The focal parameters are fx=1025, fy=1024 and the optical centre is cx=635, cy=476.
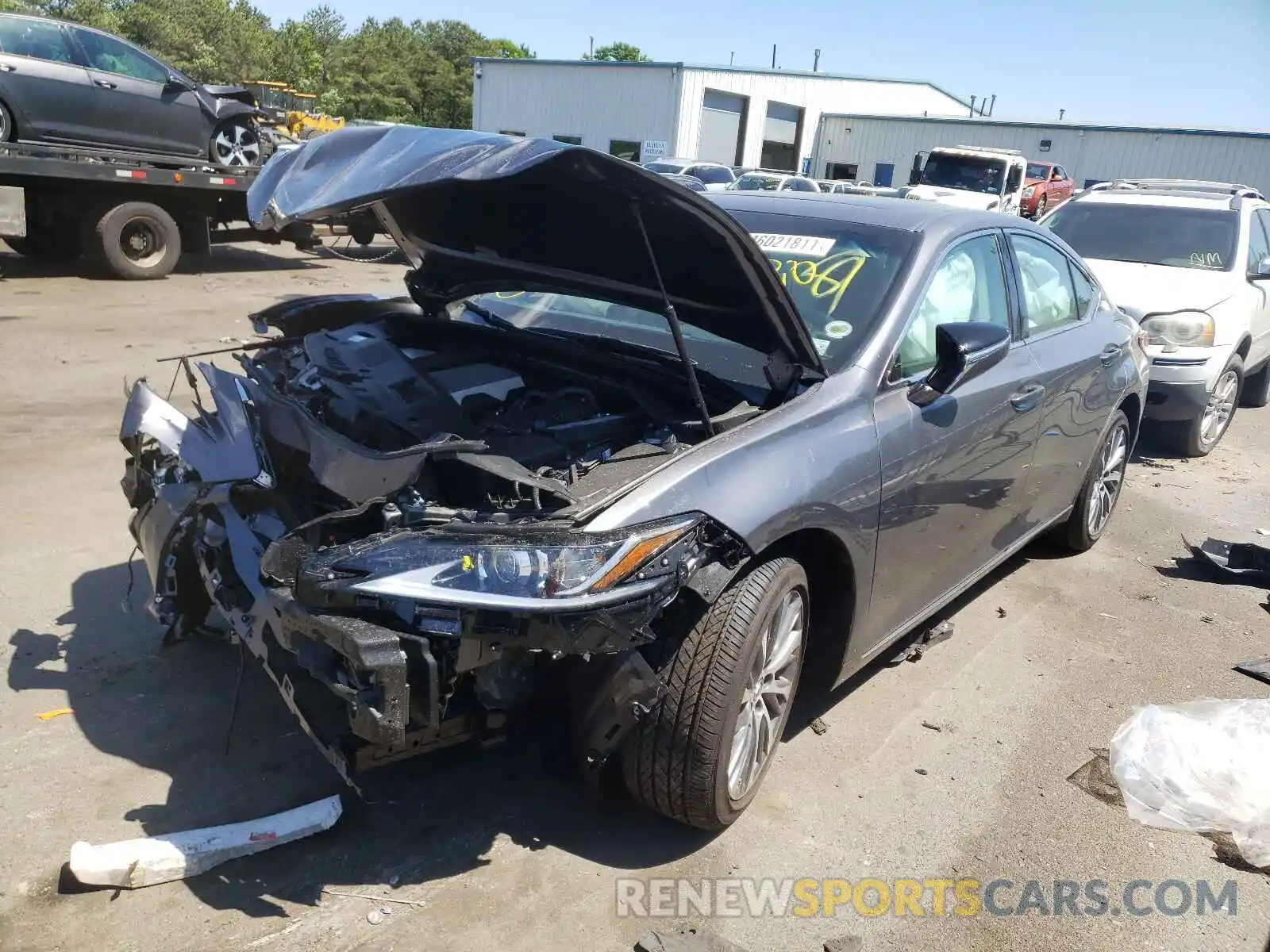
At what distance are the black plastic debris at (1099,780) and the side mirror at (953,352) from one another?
1402mm

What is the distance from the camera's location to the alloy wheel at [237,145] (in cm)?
1310

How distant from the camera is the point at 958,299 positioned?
12.9 ft

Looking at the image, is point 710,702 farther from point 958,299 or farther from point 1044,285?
point 1044,285

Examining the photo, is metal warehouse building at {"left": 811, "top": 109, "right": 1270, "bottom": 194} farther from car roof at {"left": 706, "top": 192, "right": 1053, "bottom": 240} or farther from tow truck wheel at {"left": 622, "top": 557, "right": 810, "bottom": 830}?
tow truck wheel at {"left": 622, "top": 557, "right": 810, "bottom": 830}

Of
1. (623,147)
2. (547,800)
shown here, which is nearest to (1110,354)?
(547,800)

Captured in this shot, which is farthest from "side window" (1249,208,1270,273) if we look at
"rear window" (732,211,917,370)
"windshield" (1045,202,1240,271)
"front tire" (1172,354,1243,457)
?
"rear window" (732,211,917,370)

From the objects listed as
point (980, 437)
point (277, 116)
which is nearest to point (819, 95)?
point (277, 116)

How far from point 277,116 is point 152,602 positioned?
1357 cm

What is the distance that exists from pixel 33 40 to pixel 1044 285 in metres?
11.1

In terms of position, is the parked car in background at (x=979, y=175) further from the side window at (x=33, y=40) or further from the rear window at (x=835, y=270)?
the rear window at (x=835, y=270)

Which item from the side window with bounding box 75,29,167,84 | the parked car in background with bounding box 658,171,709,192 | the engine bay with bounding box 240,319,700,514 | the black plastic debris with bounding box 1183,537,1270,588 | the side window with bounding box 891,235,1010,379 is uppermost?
the side window with bounding box 75,29,167,84

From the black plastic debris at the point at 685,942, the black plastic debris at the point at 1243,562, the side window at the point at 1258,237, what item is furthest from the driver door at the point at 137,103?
the black plastic debris at the point at 685,942

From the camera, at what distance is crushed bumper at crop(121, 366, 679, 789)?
7.82 ft

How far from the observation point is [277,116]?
15211 mm
